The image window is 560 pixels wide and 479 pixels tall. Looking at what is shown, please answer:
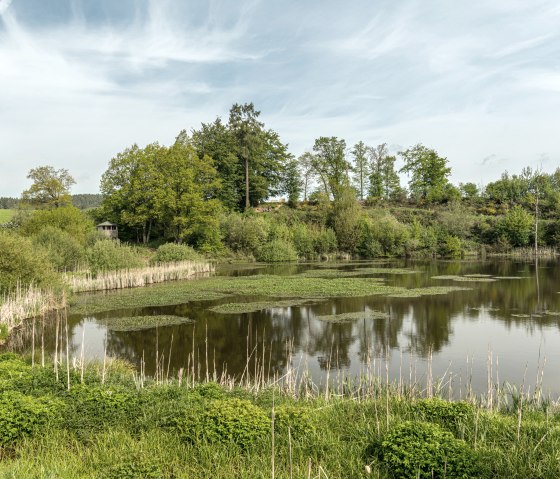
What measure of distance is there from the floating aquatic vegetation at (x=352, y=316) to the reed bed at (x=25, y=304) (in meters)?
11.3

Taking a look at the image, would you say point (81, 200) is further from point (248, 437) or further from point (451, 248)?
point (248, 437)

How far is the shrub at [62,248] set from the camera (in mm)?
32375

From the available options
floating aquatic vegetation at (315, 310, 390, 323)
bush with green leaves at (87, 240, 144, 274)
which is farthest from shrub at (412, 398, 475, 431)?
bush with green leaves at (87, 240, 144, 274)

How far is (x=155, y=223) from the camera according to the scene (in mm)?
58625

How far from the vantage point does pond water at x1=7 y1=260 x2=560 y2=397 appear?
13.5 m

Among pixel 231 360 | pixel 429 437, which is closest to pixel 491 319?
pixel 231 360

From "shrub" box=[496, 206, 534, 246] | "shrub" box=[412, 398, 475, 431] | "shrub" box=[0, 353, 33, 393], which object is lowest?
"shrub" box=[412, 398, 475, 431]

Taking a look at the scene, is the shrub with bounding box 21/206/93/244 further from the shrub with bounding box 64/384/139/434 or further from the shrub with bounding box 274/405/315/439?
the shrub with bounding box 274/405/315/439

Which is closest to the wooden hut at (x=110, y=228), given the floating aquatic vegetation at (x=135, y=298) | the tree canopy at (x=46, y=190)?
the tree canopy at (x=46, y=190)

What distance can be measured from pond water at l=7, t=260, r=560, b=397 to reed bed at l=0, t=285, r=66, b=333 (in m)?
0.83

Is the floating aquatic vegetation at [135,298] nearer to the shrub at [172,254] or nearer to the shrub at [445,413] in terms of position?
the shrub at [172,254]

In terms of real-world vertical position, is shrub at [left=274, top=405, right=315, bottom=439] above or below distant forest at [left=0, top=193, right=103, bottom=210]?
below

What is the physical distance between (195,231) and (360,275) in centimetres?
2374

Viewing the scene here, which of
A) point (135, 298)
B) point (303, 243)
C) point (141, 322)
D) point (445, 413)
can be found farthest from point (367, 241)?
point (445, 413)
